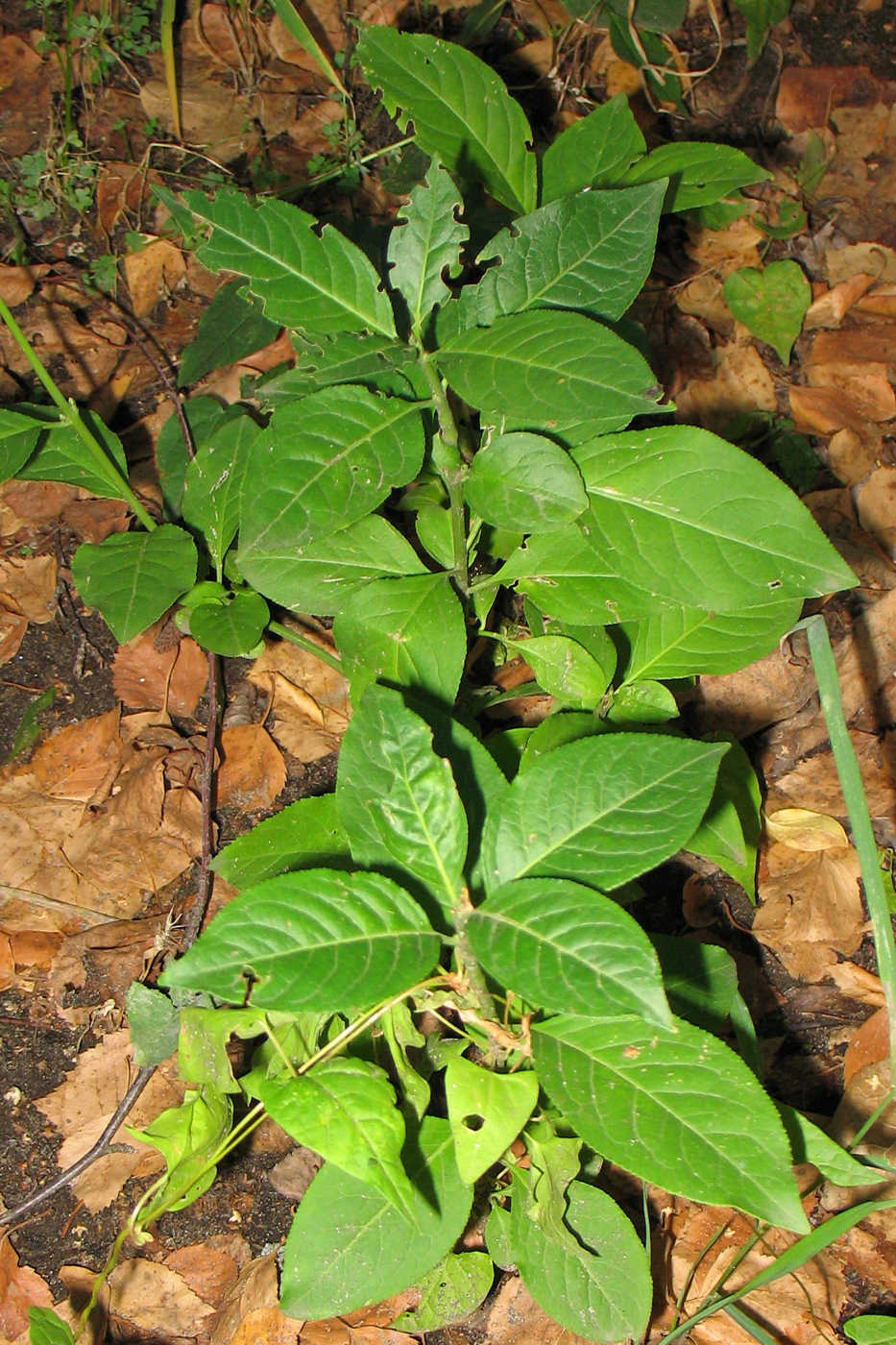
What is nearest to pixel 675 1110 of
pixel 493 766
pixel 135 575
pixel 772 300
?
pixel 493 766

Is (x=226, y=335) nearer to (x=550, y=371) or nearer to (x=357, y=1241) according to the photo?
(x=550, y=371)

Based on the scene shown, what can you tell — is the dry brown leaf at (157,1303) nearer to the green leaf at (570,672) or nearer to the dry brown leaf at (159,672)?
the dry brown leaf at (159,672)

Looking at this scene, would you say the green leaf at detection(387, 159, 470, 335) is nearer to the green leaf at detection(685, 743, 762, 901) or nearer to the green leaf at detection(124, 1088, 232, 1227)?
the green leaf at detection(685, 743, 762, 901)

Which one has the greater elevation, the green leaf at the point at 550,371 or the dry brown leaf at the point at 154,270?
the green leaf at the point at 550,371

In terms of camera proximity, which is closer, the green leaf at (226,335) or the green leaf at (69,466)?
the green leaf at (69,466)

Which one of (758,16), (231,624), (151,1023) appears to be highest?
(758,16)

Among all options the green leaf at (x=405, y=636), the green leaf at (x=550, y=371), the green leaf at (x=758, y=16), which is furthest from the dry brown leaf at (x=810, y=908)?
the green leaf at (x=758, y=16)
